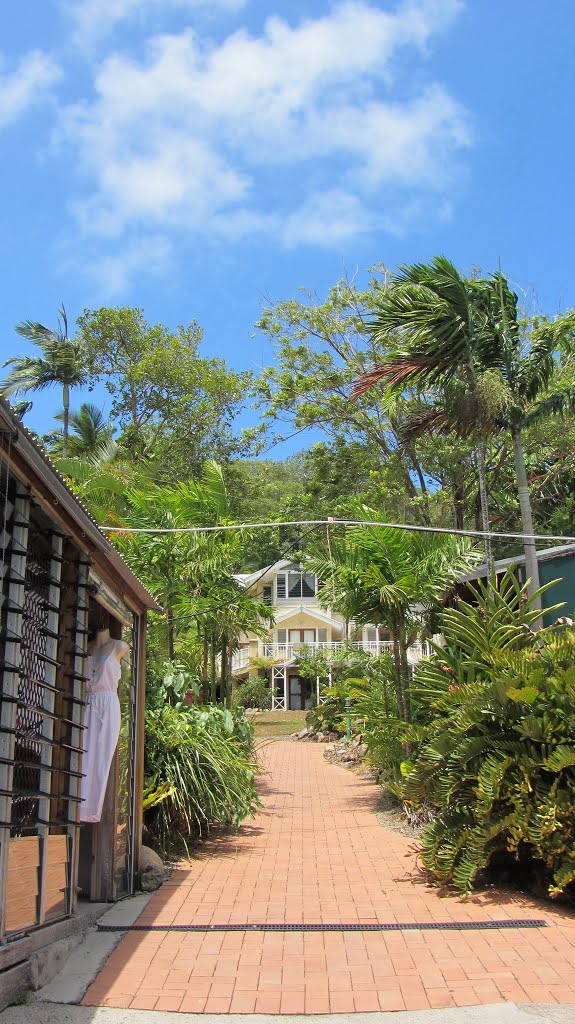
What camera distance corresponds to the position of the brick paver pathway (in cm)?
449

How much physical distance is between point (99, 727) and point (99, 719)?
56 mm

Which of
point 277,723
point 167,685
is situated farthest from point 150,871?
point 277,723

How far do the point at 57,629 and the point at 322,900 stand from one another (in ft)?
10.8

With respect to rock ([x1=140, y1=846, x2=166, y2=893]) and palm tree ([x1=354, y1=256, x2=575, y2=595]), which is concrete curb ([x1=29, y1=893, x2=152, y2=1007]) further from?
palm tree ([x1=354, y1=256, x2=575, y2=595])

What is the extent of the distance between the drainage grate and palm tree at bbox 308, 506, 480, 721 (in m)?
5.31

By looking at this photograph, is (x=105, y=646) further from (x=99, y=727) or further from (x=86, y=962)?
(x=86, y=962)

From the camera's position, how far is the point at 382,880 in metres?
7.29

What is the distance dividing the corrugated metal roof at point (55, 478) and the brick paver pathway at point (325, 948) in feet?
8.44

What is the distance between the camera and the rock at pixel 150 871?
22.5 ft

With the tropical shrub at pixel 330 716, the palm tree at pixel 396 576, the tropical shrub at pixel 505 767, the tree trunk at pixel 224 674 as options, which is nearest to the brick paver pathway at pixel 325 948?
the tropical shrub at pixel 505 767

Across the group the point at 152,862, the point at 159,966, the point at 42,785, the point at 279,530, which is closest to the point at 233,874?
the point at 152,862

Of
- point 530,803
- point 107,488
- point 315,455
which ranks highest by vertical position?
point 315,455

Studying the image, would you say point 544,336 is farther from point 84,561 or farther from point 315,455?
point 315,455

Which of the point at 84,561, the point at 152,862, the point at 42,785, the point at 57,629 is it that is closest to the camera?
the point at 42,785
